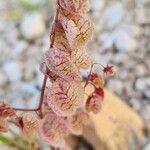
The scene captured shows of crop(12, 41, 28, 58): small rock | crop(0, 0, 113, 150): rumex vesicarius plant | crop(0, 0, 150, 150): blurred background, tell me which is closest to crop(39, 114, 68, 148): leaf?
crop(0, 0, 113, 150): rumex vesicarius plant

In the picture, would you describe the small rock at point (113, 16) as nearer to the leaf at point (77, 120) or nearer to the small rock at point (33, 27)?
the small rock at point (33, 27)

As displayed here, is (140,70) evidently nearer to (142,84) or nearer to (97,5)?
(142,84)

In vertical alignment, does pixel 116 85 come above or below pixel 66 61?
below

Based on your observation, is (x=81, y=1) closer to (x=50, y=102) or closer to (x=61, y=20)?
(x=61, y=20)

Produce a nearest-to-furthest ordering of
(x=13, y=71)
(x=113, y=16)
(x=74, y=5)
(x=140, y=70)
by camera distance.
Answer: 1. (x=74, y=5)
2. (x=140, y=70)
3. (x=13, y=71)
4. (x=113, y=16)

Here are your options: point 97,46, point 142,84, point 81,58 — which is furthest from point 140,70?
point 81,58

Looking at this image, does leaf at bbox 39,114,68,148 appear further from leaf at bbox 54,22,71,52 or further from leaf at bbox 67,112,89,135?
leaf at bbox 54,22,71,52
